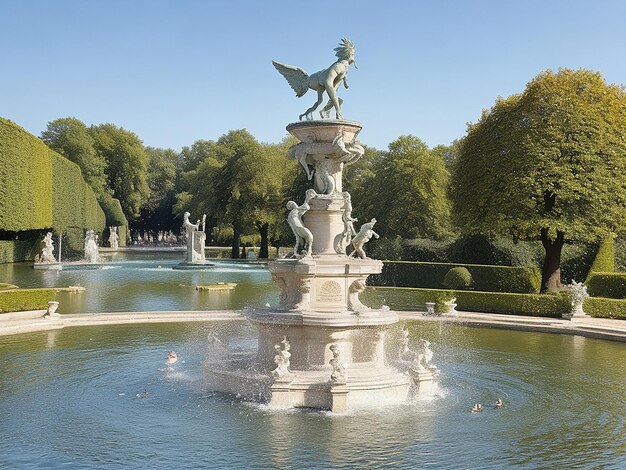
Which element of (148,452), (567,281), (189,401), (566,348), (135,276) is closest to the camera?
(148,452)

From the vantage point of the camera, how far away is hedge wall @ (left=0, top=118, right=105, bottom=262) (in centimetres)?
5425

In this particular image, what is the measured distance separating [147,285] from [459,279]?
20019 millimetres

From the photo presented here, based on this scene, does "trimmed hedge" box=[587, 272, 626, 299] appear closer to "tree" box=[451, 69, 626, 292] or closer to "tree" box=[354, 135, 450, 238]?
"tree" box=[451, 69, 626, 292]

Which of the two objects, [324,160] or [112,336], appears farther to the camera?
[112,336]

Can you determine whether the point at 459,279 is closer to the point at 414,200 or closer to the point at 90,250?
the point at 414,200

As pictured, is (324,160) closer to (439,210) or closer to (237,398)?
(237,398)

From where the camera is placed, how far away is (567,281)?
48438mm

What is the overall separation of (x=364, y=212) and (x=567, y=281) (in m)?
19.9

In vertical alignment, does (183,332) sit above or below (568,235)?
below

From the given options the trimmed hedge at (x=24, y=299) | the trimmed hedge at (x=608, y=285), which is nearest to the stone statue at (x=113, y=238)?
the trimmed hedge at (x=24, y=299)

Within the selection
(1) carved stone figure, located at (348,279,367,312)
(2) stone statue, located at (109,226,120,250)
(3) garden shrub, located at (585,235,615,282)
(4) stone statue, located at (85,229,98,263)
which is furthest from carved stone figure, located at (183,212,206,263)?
(1) carved stone figure, located at (348,279,367,312)

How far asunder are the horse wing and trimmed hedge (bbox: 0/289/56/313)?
675 inches

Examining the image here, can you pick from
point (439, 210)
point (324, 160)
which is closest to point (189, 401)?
point (324, 160)

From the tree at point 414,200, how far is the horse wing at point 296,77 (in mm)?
39358
